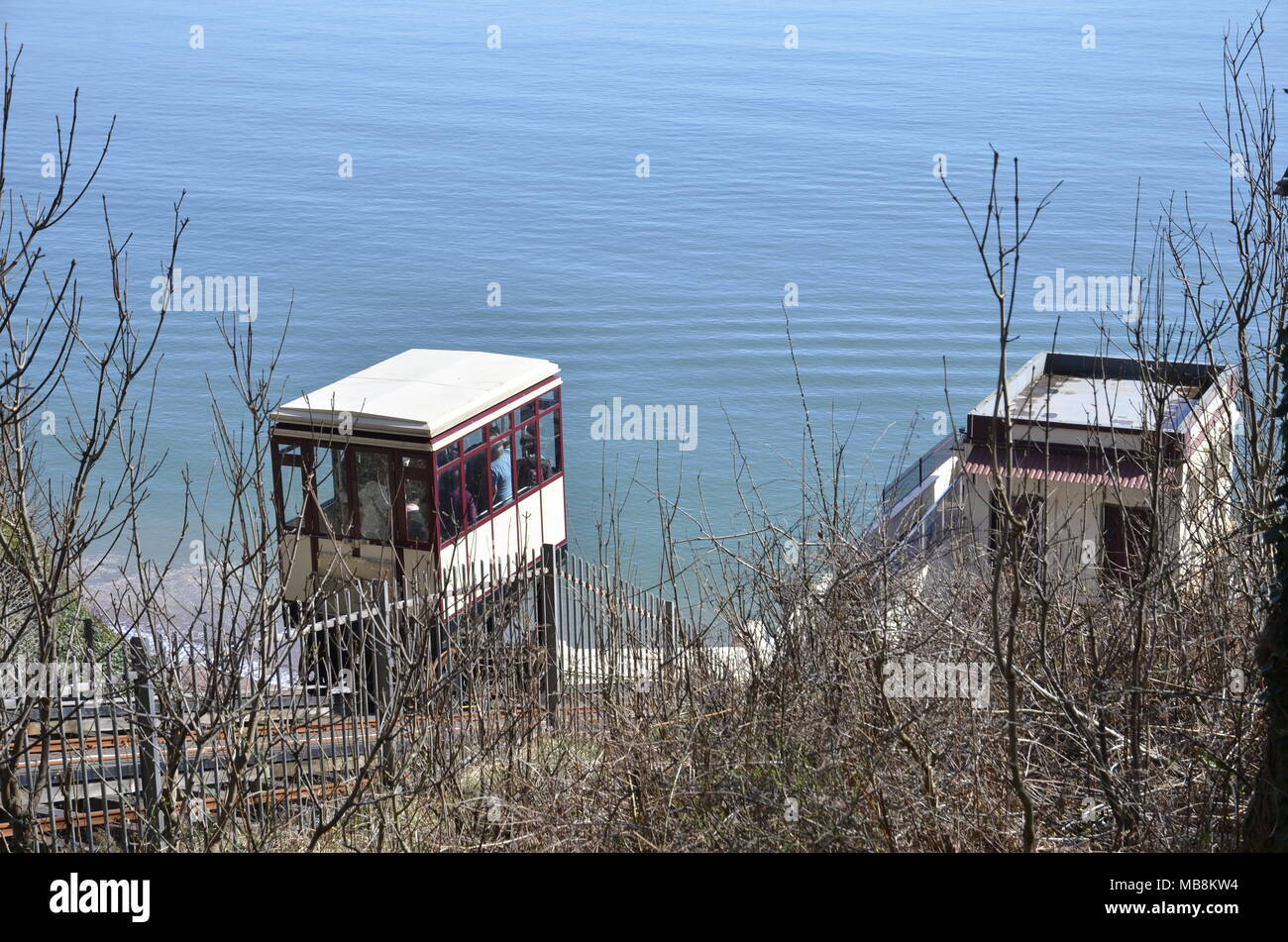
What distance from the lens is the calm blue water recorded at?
140ft

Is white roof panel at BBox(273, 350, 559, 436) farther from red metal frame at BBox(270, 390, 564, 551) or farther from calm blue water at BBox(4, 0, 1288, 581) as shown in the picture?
calm blue water at BBox(4, 0, 1288, 581)

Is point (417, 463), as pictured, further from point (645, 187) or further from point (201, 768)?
point (645, 187)

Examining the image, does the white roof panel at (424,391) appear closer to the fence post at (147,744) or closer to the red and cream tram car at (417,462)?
the red and cream tram car at (417,462)

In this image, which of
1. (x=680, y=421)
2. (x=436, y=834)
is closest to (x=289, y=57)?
(x=680, y=421)

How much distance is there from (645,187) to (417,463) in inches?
2301

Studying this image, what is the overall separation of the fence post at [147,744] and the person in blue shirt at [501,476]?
7.57 meters

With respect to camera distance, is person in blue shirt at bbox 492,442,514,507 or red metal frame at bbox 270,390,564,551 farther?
person in blue shirt at bbox 492,442,514,507

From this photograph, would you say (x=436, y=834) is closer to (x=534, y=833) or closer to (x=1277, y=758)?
(x=534, y=833)

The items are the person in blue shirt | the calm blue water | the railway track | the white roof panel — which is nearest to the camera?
the railway track

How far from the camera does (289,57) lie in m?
115

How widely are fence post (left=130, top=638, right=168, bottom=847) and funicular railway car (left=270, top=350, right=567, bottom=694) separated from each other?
5844 millimetres

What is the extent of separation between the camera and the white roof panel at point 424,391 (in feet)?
46.4

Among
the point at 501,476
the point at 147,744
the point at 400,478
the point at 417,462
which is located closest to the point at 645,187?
the point at 501,476

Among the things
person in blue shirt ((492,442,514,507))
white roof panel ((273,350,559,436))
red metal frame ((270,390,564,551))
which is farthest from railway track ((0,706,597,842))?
person in blue shirt ((492,442,514,507))
